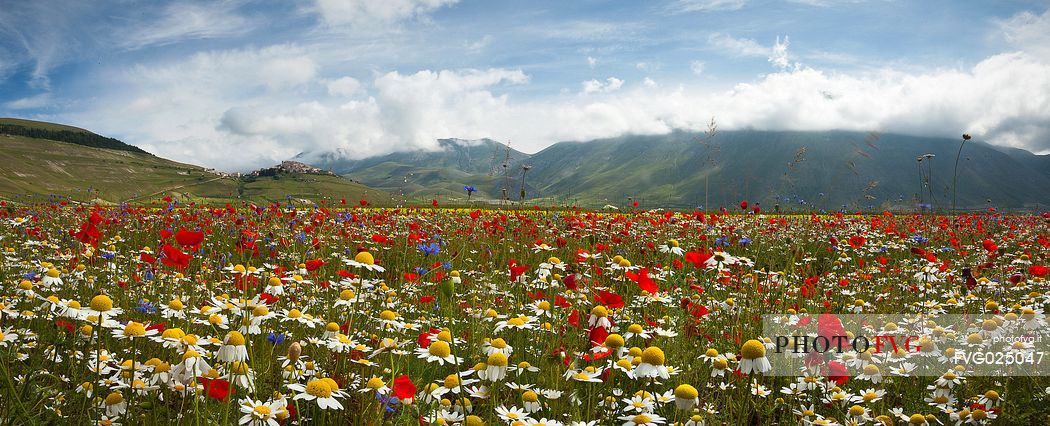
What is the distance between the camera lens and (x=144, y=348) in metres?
3.26

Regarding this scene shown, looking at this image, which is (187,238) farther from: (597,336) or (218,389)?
(597,336)

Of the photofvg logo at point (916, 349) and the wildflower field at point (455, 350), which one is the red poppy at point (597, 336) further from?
the photofvg logo at point (916, 349)

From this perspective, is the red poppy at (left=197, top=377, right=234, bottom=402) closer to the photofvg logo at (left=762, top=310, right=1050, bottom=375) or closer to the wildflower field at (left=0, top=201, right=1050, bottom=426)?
the wildflower field at (left=0, top=201, right=1050, bottom=426)

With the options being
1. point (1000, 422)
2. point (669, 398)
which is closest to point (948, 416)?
point (1000, 422)

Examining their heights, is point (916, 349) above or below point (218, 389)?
below

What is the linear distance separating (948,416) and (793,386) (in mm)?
916

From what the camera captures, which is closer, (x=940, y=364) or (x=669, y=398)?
(x=669, y=398)

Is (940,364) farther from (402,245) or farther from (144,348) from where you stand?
(402,245)

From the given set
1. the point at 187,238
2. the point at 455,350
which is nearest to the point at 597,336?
the point at 455,350

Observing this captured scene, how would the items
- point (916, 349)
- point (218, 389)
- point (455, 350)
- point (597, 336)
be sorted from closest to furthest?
point (455, 350)
point (218, 389)
point (597, 336)
point (916, 349)

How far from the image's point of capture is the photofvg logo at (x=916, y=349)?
314 cm

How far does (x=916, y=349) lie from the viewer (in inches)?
130

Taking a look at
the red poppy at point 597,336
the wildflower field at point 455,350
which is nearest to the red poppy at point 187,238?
the wildflower field at point 455,350

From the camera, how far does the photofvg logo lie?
3.14 metres
